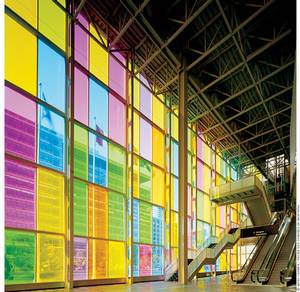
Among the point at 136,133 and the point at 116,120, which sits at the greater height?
the point at 116,120

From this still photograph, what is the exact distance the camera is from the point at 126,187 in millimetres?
20062

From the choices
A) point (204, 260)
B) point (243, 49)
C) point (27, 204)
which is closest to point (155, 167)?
point (204, 260)

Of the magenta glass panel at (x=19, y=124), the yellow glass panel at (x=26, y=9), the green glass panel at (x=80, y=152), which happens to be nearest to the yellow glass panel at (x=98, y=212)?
the green glass panel at (x=80, y=152)

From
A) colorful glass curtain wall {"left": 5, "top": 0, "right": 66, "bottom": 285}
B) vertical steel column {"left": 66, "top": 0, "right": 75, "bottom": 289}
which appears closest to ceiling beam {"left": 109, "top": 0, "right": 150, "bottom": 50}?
vertical steel column {"left": 66, "top": 0, "right": 75, "bottom": 289}

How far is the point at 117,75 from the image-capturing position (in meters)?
20.3

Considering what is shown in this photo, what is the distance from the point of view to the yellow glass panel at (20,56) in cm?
1286

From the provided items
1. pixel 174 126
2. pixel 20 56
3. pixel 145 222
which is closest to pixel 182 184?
pixel 145 222

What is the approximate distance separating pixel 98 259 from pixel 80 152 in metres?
4.31

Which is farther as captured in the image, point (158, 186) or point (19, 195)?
point (158, 186)

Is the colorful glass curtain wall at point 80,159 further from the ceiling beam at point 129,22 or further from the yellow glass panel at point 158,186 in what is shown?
the ceiling beam at point 129,22

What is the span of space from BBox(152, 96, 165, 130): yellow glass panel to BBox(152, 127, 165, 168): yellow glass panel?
0.52 meters

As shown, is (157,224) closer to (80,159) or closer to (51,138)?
(80,159)

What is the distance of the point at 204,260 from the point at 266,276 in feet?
21.1

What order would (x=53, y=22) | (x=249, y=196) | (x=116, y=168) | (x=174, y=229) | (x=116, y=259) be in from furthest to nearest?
(x=249, y=196) < (x=174, y=229) < (x=116, y=168) < (x=116, y=259) < (x=53, y=22)
